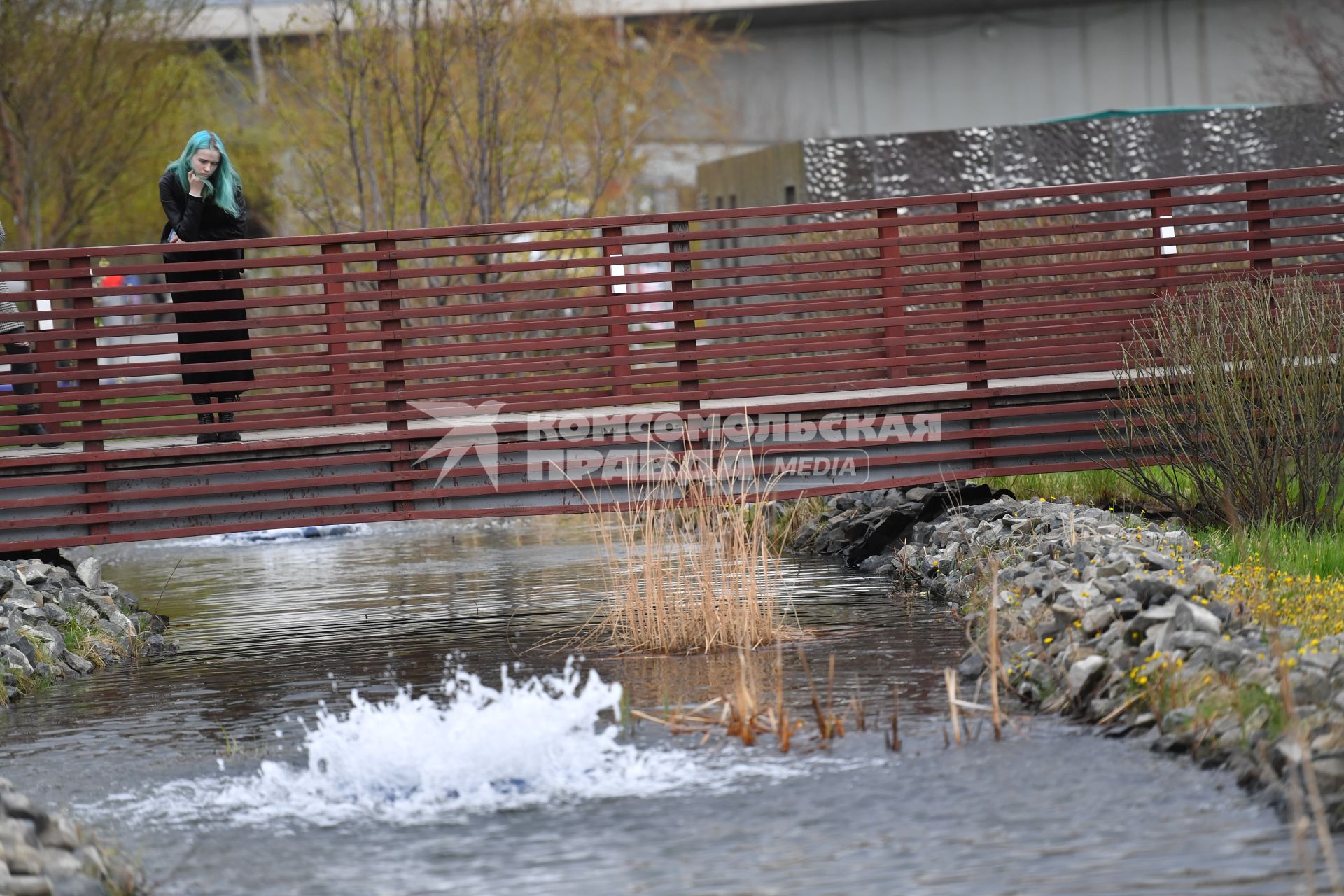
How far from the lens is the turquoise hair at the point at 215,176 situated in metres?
10.2

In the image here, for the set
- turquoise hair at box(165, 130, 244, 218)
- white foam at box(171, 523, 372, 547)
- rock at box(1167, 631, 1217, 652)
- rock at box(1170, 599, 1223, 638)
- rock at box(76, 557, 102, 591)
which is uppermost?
turquoise hair at box(165, 130, 244, 218)

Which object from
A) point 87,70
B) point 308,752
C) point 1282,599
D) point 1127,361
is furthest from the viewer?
point 87,70

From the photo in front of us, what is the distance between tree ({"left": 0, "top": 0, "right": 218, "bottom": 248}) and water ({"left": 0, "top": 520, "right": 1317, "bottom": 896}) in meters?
14.5

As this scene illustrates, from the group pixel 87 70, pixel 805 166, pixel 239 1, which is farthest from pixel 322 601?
pixel 239 1

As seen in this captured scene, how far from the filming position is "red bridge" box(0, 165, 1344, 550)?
9.91 metres

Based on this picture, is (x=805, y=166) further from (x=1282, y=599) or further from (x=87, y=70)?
(x=1282, y=599)

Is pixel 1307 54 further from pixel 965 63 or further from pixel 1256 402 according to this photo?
pixel 1256 402

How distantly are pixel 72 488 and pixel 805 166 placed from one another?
11443 millimetres

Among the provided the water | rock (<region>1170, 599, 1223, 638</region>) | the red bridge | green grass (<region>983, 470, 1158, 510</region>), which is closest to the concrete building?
green grass (<region>983, 470, 1158, 510</region>)

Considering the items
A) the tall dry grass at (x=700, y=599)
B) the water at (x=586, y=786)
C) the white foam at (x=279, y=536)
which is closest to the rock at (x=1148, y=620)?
the water at (x=586, y=786)

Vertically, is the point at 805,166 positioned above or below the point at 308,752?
above

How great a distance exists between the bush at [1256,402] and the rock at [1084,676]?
106 inches

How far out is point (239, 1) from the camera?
1358 inches

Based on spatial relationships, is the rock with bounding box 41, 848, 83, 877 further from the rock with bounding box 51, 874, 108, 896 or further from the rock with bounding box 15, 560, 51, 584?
the rock with bounding box 15, 560, 51, 584
